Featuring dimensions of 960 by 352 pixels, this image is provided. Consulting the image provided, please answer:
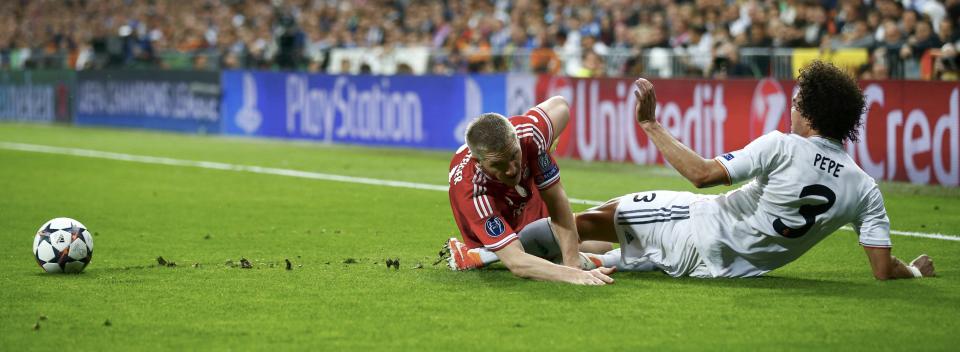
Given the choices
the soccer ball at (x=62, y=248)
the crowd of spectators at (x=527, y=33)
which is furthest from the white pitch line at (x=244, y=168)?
the soccer ball at (x=62, y=248)

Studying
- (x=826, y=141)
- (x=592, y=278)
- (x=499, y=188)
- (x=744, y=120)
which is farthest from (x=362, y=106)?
(x=826, y=141)

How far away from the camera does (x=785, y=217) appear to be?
779 centimetres

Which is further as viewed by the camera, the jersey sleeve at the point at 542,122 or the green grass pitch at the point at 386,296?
the jersey sleeve at the point at 542,122

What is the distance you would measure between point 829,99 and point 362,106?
55.4 ft

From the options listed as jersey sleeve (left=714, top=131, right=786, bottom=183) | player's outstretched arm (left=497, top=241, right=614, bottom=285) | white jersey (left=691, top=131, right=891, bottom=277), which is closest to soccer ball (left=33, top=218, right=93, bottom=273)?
player's outstretched arm (left=497, top=241, right=614, bottom=285)

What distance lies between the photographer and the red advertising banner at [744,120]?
14.8 metres

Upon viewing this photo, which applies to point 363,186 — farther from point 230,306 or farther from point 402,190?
point 230,306

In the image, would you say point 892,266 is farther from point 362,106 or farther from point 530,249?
point 362,106

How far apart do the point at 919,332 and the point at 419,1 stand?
83.1ft

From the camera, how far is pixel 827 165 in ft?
25.1

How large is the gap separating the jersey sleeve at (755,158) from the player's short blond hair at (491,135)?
45.8 inches

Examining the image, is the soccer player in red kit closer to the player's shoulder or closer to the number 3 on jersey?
the player's shoulder

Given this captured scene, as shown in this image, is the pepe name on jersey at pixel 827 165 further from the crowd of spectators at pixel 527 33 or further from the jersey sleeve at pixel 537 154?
the crowd of spectators at pixel 527 33

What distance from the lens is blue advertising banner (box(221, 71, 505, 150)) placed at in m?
22.2
